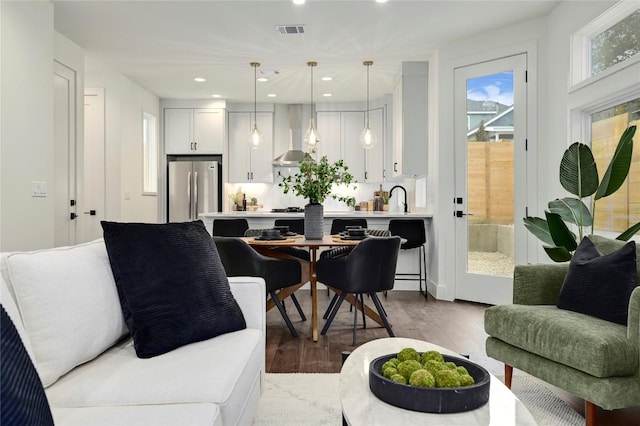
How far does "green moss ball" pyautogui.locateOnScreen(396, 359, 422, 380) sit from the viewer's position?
128 centimetres

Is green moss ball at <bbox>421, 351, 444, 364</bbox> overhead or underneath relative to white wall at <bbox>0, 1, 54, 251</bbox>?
underneath

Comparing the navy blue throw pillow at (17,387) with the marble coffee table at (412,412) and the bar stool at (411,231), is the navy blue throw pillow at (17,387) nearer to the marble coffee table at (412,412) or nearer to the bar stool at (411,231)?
the marble coffee table at (412,412)

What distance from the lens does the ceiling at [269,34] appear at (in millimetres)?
4180

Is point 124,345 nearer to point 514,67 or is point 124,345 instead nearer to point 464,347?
point 464,347

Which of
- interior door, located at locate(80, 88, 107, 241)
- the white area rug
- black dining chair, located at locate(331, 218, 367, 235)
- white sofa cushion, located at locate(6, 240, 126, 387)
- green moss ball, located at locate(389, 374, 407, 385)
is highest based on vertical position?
interior door, located at locate(80, 88, 107, 241)

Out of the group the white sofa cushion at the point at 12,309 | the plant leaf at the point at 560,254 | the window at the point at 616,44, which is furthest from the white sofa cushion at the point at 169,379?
the window at the point at 616,44

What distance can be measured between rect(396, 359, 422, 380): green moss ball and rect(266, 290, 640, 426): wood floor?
1501 mm

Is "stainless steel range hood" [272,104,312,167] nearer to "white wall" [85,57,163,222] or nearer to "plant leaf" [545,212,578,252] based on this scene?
"white wall" [85,57,163,222]

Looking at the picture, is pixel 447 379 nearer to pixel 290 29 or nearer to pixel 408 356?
pixel 408 356

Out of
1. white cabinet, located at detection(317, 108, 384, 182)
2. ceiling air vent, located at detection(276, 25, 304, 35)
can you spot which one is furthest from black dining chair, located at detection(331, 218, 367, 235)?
white cabinet, located at detection(317, 108, 384, 182)

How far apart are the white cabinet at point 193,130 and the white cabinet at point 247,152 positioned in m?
0.28

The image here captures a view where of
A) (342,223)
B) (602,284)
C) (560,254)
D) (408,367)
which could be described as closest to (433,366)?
(408,367)

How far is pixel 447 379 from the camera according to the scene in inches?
48.2

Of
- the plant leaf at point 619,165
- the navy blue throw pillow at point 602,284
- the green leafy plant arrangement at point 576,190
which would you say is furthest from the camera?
the green leafy plant arrangement at point 576,190
